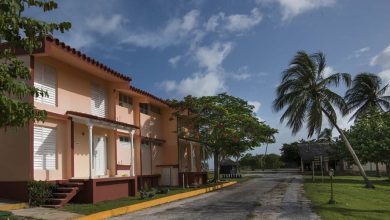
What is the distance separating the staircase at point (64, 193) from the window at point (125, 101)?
764 centimetres

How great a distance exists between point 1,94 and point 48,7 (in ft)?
5.67

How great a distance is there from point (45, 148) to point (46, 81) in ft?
8.29

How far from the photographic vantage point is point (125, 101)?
25938 millimetres

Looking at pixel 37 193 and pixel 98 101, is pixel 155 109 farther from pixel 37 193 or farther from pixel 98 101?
pixel 37 193

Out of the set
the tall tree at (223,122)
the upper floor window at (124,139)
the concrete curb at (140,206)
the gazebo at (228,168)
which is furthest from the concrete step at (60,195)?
the gazebo at (228,168)

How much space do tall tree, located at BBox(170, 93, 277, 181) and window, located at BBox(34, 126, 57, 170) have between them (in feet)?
44.3

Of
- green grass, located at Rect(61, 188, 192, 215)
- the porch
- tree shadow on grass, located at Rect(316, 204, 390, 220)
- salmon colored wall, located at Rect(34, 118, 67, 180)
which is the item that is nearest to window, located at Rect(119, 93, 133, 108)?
the porch

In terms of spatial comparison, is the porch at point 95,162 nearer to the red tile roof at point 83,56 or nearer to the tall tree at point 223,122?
the red tile roof at point 83,56

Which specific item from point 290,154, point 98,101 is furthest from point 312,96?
point 290,154

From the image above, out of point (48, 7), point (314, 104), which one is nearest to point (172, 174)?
point (314, 104)

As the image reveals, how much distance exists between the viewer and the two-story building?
1680cm

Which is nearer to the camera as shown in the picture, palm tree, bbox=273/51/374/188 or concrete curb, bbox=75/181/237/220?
concrete curb, bbox=75/181/237/220

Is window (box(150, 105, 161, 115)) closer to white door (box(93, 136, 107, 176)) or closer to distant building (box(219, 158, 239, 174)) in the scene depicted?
white door (box(93, 136, 107, 176))

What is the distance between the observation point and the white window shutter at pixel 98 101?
71.9ft
